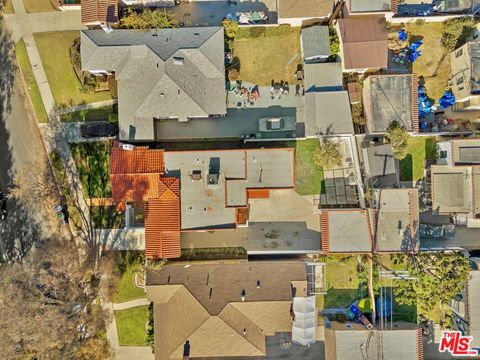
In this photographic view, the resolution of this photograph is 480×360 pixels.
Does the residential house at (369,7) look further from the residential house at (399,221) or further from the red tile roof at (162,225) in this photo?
the red tile roof at (162,225)

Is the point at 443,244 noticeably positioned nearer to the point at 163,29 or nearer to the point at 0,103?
the point at 163,29

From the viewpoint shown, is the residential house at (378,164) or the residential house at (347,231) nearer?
the residential house at (347,231)

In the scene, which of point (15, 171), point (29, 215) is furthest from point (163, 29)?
point (29, 215)

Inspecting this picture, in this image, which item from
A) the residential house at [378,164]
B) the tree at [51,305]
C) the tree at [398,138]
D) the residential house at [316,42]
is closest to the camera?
the tree at [51,305]

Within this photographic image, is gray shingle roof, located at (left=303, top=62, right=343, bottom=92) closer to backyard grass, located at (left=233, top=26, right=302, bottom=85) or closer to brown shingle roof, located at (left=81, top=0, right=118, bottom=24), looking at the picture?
backyard grass, located at (left=233, top=26, right=302, bottom=85)

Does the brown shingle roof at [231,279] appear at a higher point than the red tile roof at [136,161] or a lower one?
lower

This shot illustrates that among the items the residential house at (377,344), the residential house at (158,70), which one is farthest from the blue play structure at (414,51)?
the residential house at (377,344)

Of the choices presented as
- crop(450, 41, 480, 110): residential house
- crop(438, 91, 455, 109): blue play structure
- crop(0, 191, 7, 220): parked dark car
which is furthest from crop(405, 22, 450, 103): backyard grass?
crop(0, 191, 7, 220): parked dark car
